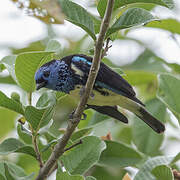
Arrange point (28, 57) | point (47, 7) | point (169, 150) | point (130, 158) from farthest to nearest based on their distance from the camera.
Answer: point (169, 150) → point (130, 158) → point (28, 57) → point (47, 7)

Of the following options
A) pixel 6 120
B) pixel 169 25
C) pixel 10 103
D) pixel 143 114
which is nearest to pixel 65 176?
pixel 10 103

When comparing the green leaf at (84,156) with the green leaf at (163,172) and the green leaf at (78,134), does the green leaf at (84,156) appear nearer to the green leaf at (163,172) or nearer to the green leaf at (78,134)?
the green leaf at (78,134)

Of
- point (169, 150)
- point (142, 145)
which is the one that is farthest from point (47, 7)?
point (169, 150)

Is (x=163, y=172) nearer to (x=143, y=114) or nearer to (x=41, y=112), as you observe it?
(x=41, y=112)

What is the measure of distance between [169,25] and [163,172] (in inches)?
63.6

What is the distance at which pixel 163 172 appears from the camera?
8.76ft

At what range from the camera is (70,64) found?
359 cm

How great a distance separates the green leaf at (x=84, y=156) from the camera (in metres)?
2.76

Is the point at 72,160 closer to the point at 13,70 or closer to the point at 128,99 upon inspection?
the point at 13,70

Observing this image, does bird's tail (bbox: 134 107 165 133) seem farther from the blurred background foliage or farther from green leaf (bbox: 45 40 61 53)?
green leaf (bbox: 45 40 61 53)

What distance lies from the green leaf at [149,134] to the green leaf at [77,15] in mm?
1616

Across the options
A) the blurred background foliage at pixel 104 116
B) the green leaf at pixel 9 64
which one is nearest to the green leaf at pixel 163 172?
the blurred background foliage at pixel 104 116

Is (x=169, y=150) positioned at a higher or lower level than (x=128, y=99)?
lower

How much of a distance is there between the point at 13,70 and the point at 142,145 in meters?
1.32
